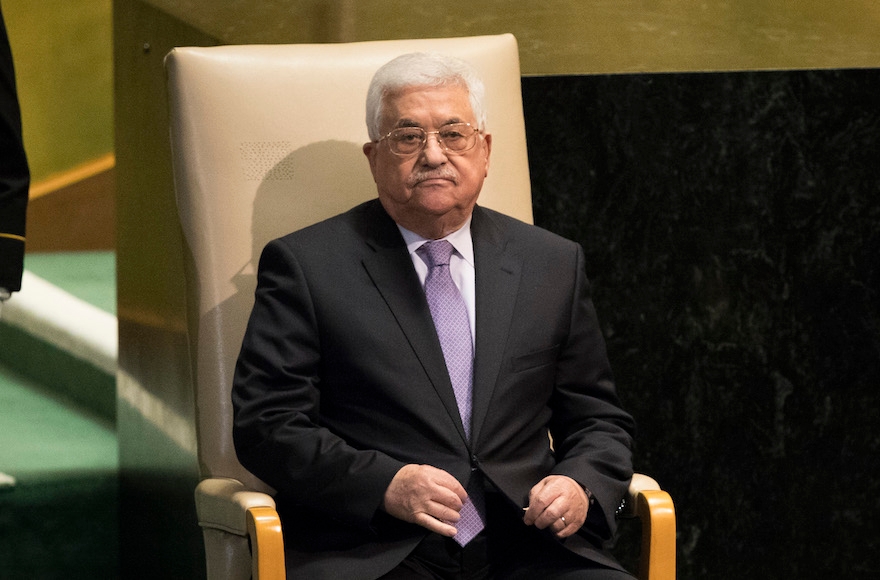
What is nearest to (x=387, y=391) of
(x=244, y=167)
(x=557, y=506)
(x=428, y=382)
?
(x=428, y=382)

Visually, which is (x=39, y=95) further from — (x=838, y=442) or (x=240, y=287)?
(x=838, y=442)

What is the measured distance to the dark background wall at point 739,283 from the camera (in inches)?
102

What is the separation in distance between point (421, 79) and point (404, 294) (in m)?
0.33

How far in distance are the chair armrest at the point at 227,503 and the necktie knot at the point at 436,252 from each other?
446mm

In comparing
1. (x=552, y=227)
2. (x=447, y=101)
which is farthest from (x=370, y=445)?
(x=552, y=227)

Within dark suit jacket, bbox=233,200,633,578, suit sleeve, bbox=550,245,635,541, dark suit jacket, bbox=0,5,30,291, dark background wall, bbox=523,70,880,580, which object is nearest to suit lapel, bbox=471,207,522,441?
dark suit jacket, bbox=233,200,633,578

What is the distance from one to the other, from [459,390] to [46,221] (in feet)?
4.50

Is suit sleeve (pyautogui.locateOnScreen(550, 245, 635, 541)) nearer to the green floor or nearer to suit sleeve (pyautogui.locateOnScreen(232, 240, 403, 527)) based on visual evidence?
suit sleeve (pyautogui.locateOnScreen(232, 240, 403, 527))

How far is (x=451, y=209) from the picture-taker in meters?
1.85

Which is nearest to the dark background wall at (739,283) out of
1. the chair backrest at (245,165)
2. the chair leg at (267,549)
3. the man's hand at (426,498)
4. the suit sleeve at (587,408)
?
the chair backrest at (245,165)

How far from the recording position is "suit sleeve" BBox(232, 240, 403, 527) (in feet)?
5.52

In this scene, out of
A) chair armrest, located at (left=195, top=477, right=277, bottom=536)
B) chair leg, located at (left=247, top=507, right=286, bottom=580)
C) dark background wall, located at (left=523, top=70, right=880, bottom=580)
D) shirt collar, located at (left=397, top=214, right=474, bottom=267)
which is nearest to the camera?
chair leg, located at (left=247, top=507, right=286, bottom=580)

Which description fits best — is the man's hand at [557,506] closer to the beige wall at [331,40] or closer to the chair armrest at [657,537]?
the chair armrest at [657,537]

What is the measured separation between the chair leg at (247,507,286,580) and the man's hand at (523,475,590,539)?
367 millimetres
